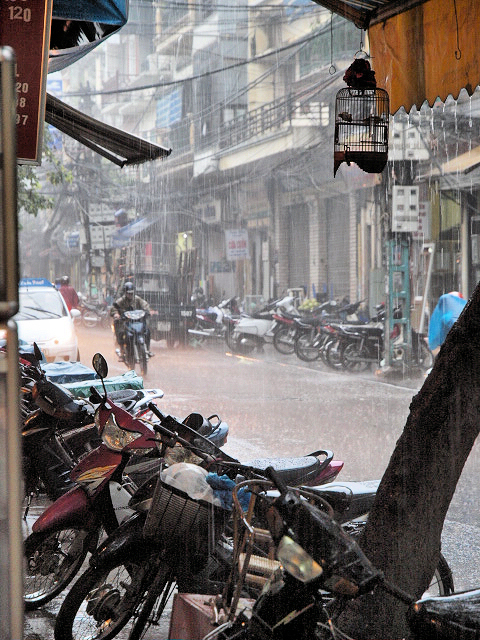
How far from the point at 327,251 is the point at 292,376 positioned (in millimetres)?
9631

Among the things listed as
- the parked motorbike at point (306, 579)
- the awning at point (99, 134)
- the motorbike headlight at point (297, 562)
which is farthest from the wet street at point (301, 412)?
the awning at point (99, 134)

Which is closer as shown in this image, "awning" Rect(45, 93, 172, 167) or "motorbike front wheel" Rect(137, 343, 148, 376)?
"awning" Rect(45, 93, 172, 167)

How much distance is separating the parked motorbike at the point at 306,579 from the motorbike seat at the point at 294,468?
0.91m

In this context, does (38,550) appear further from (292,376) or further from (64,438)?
(292,376)

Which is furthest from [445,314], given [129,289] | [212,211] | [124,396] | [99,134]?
[212,211]

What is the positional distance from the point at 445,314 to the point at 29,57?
23.0 feet

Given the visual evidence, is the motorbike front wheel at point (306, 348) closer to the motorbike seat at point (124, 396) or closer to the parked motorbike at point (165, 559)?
the motorbike seat at point (124, 396)

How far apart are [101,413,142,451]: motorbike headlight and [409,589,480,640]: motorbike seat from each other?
1.59 m

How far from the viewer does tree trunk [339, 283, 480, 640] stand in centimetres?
310

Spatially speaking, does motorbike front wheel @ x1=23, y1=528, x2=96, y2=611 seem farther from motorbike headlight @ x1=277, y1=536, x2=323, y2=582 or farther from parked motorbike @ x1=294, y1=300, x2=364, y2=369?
parked motorbike @ x1=294, y1=300, x2=364, y2=369

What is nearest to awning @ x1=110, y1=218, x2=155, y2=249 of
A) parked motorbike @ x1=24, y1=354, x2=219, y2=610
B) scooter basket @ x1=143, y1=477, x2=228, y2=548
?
parked motorbike @ x1=24, y1=354, x2=219, y2=610

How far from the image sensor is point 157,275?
896 inches

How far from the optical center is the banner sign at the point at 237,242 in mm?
24391

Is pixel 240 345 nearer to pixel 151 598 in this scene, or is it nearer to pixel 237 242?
pixel 237 242
